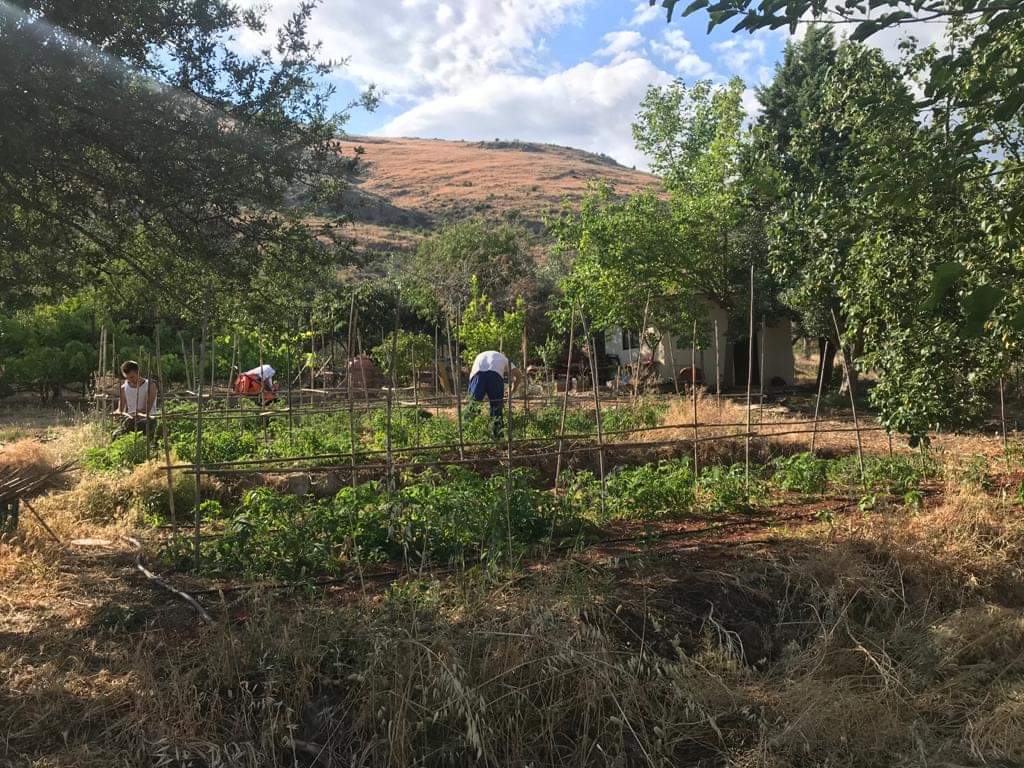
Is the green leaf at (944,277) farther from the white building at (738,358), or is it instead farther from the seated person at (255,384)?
the white building at (738,358)

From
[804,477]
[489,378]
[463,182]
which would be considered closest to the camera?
[804,477]

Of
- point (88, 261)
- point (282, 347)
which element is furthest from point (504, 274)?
point (88, 261)

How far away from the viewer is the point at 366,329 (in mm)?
23250

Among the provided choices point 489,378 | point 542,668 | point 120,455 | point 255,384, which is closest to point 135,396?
point 120,455

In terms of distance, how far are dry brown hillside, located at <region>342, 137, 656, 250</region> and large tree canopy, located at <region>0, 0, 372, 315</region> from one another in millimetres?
28258

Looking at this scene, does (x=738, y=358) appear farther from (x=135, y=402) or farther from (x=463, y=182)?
(x=463, y=182)

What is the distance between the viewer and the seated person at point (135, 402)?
7879mm

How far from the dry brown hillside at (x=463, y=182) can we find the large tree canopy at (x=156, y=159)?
2826 centimetres

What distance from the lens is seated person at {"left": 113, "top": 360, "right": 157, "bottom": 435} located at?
788 cm

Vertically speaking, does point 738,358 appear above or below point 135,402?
above

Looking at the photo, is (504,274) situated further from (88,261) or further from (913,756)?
(913,756)

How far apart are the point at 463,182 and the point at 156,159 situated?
61280 mm

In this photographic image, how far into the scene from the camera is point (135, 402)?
320 inches

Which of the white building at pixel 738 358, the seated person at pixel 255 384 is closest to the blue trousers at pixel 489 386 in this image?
the seated person at pixel 255 384
